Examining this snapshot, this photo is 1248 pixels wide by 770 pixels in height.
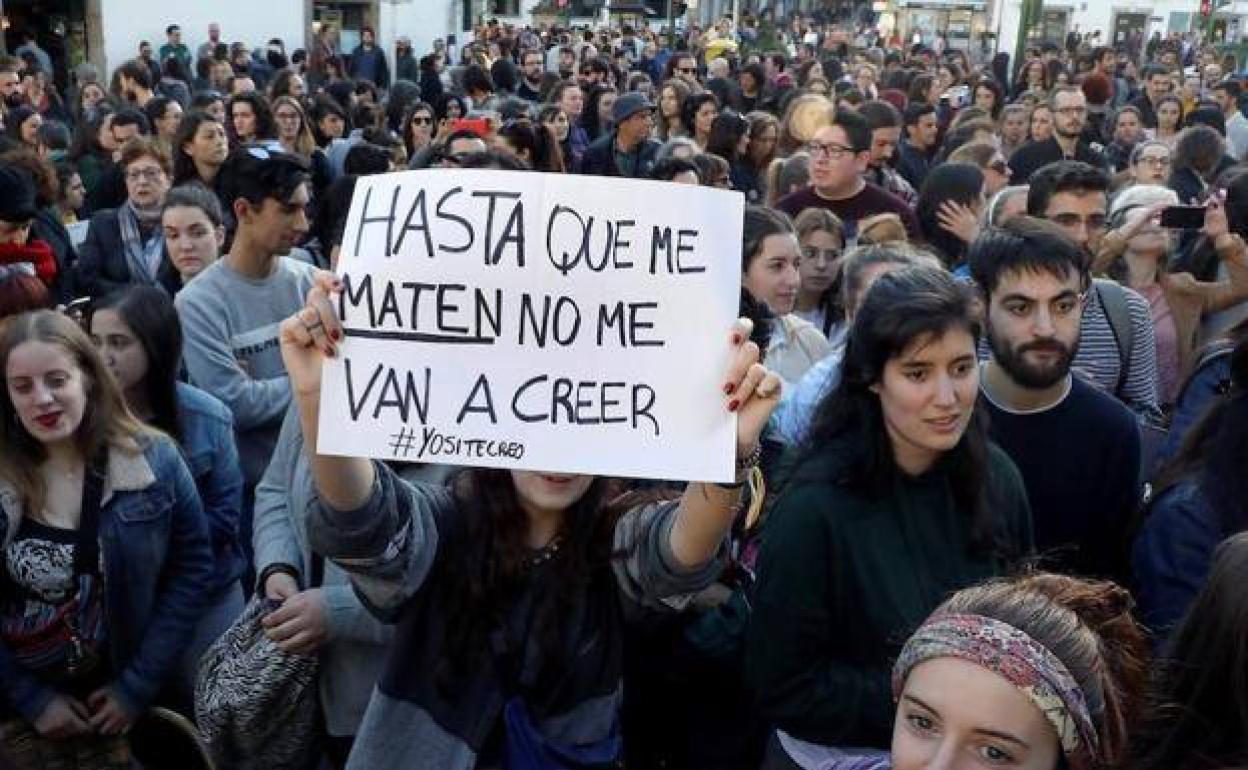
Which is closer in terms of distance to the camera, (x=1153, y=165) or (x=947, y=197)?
(x=947, y=197)

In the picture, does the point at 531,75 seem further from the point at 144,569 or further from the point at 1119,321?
the point at 144,569

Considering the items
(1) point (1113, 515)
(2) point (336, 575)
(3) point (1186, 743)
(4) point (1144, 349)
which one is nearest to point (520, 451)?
(2) point (336, 575)

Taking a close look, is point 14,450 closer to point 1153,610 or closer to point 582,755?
point 582,755

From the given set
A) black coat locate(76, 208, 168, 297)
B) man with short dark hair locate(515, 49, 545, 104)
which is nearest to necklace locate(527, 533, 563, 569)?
black coat locate(76, 208, 168, 297)

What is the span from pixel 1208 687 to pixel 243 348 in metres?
2.99

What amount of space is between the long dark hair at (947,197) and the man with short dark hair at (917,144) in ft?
11.5

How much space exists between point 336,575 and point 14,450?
846 mm

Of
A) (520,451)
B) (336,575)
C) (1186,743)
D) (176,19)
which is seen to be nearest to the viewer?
(1186,743)

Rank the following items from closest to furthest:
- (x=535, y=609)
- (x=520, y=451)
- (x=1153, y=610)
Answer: (x=520, y=451) < (x=535, y=609) < (x=1153, y=610)

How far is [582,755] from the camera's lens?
2.23m

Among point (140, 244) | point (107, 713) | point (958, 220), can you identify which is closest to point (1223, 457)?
point (107, 713)

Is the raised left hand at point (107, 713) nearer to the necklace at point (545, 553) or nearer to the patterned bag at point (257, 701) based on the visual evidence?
the patterned bag at point (257, 701)

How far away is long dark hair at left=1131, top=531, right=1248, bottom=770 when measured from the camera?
1.71 metres

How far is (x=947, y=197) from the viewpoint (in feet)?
18.1
